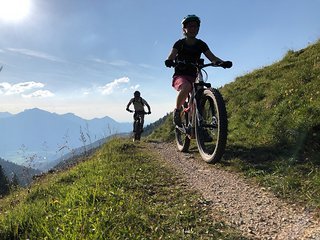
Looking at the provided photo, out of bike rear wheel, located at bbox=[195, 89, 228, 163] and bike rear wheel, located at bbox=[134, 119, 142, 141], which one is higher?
bike rear wheel, located at bbox=[134, 119, 142, 141]

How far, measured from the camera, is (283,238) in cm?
420

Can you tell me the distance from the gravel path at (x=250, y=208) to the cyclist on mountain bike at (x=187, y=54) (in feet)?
9.61

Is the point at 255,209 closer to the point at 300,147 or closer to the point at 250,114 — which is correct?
the point at 300,147

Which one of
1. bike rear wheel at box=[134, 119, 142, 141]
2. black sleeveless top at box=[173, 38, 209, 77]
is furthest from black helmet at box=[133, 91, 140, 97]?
black sleeveless top at box=[173, 38, 209, 77]

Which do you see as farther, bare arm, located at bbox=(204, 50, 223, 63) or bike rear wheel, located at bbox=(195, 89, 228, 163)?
bare arm, located at bbox=(204, 50, 223, 63)

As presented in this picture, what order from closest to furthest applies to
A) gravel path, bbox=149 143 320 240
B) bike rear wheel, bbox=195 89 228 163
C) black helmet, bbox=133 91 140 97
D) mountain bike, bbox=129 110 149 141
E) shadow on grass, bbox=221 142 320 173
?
gravel path, bbox=149 143 320 240 < shadow on grass, bbox=221 142 320 173 < bike rear wheel, bbox=195 89 228 163 < mountain bike, bbox=129 110 149 141 < black helmet, bbox=133 91 140 97

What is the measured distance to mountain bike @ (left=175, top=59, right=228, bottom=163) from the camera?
8.04 meters

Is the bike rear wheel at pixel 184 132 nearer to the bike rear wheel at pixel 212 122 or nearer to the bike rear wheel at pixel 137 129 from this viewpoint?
the bike rear wheel at pixel 212 122

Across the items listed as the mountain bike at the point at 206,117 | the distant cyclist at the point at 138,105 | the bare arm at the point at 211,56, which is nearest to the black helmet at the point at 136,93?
the distant cyclist at the point at 138,105

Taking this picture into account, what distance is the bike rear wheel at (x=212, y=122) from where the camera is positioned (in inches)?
315

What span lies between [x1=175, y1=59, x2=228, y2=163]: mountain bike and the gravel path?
2.52 ft

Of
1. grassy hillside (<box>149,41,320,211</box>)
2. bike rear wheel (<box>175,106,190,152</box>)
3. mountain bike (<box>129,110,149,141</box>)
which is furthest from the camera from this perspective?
mountain bike (<box>129,110,149,141</box>)

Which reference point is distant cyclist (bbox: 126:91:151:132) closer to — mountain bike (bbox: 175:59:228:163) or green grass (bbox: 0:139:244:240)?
mountain bike (bbox: 175:59:228:163)

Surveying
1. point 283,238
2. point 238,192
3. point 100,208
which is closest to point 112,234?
point 100,208
